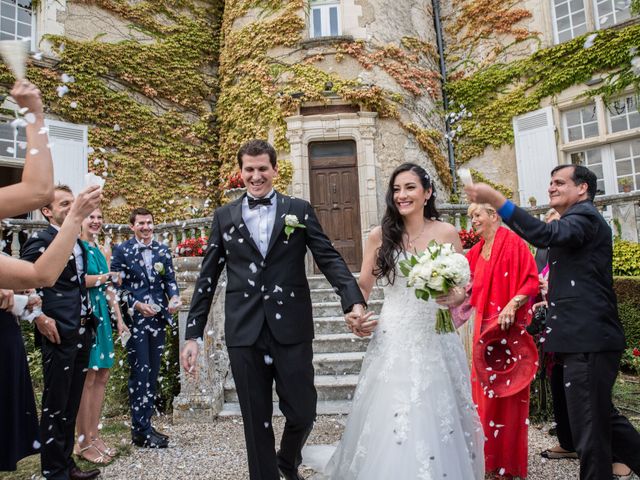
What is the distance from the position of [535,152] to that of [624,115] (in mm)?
1836

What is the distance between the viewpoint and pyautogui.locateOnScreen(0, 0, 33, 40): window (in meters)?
10.4

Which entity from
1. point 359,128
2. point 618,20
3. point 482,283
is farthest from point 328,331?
point 618,20

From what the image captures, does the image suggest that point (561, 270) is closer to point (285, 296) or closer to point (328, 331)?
point (285, 296)

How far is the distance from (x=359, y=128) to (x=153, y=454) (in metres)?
8.17

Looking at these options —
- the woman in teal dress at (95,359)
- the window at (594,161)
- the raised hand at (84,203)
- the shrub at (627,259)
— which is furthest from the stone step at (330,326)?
the window at (594,161)

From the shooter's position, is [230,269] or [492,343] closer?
[230,269]

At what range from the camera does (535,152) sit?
11188mm

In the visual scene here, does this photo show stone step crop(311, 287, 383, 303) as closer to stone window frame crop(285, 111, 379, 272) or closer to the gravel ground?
stone window frame crop(285, 111, 379, 272)

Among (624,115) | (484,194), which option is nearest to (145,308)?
(484,194)

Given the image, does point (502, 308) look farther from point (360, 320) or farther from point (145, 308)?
point (145, 308)

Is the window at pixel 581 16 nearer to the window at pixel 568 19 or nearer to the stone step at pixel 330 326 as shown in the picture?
the window at pixel 568 19

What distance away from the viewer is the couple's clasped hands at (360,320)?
3.10 meters

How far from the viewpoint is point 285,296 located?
10.3 feet

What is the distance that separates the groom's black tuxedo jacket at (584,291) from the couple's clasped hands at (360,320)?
114cm
